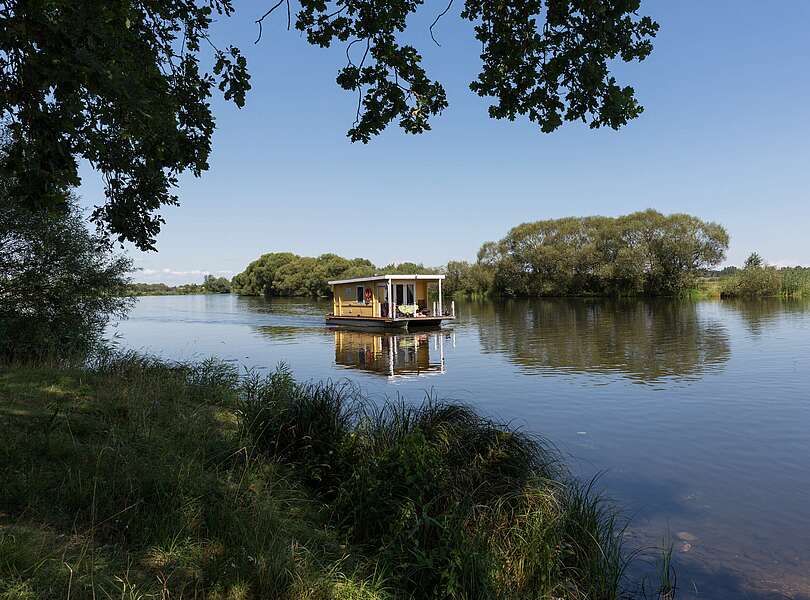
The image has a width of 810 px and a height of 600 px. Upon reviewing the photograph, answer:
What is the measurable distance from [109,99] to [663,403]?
11.9 meters

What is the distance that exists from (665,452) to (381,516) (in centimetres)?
581

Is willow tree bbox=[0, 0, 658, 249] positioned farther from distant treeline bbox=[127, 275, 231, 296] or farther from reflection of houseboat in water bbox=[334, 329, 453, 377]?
distant treeline bbox=[127, 275, 231, 296]

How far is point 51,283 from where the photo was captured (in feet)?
41.4

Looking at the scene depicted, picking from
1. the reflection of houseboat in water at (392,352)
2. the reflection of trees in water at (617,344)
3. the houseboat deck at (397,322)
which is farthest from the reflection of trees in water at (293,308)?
the reflection of trees in water at (617,344)

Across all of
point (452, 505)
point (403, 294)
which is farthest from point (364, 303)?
point (452, 505)

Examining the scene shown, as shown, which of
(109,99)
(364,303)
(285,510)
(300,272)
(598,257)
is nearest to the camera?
(109,99)

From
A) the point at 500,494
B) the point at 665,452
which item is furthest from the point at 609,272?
the point at 500,494

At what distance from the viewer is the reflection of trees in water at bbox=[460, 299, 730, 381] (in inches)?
685

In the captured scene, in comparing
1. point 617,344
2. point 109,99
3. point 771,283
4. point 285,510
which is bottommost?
point 617,344

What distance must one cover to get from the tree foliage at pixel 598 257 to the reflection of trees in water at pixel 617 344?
1115 inches

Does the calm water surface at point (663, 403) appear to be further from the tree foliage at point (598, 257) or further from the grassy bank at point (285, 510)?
the tree foliage at point (598, 257)

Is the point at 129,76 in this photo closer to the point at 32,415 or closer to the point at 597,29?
the point at 597,29

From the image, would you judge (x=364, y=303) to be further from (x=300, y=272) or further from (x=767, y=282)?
(x=300, y=272)

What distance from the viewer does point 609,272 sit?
66.1 m
